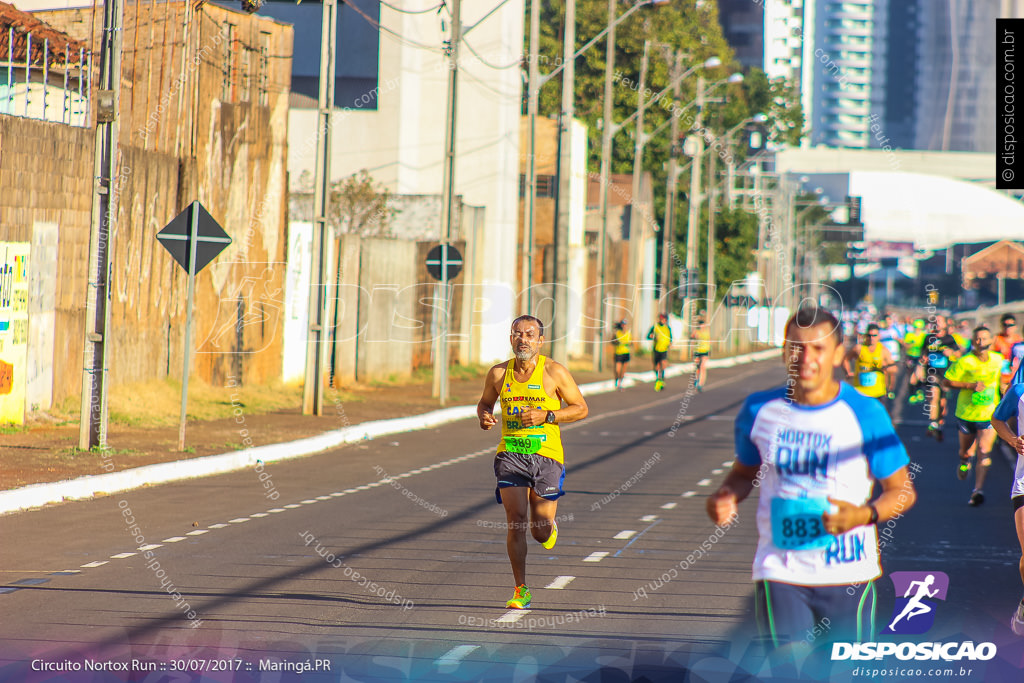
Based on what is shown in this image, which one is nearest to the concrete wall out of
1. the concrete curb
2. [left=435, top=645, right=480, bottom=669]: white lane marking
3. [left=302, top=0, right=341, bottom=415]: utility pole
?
[left=302, top=0, right=341, bottom=415]: utility pole

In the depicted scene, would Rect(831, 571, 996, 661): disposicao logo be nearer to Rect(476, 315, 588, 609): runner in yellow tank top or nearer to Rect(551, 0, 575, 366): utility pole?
Rect(476, 315, 588, 609): runner in yellow tank top

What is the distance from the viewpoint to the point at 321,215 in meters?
25.4

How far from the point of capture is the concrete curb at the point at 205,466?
1420 cm

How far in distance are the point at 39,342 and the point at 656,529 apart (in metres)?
10.4

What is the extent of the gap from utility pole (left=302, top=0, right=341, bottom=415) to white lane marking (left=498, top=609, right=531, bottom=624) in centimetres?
1603

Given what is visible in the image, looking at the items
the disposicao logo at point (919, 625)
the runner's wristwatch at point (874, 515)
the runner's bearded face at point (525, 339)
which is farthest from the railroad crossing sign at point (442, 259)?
the runner's wristwatch at point (874, 515)

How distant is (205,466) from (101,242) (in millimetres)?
2915

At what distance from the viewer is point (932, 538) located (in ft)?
43.1

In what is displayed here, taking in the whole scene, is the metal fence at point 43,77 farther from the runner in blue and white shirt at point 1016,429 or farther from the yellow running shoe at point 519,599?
the runner in blue and white shirt at point 1016,429

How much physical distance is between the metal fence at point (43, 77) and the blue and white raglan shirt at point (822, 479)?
18.6 m

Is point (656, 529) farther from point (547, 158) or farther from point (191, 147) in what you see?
point (547, 158)

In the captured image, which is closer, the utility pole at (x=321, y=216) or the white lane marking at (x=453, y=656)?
the white lane marking at (x=453, y=656)

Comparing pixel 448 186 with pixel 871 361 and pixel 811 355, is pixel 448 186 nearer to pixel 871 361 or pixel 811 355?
pixel 871 361

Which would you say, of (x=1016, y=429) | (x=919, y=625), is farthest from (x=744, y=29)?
(x=919, y=625)
